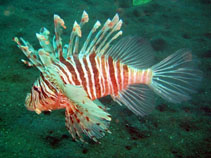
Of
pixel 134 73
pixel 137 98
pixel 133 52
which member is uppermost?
pixel 133 52

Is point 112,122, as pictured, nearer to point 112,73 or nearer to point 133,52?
point 112,73

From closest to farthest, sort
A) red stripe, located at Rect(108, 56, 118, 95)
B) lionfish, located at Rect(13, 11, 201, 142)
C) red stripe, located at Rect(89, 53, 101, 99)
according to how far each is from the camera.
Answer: lionfish, located at Rect(13, 11, 201, 142), red stripe, located at Rect(89, 53, 101, 99), red stripe, located at Rect(108, 56, 118, 95)

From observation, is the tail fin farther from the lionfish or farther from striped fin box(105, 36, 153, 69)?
striped fin box(105, 36, 153, 69)

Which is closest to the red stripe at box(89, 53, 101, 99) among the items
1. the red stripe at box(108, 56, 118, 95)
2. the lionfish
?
the lionfish

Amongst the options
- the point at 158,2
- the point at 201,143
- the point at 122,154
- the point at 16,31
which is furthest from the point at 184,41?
the point at 16,31

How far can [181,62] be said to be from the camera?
9.62 ft

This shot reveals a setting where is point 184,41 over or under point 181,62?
over

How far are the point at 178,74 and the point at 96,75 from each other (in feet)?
4.51

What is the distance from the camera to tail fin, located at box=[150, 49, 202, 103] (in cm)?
287

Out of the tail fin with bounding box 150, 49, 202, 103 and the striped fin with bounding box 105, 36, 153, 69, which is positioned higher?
the striped fin with bounding box 105, 36, 153, 69

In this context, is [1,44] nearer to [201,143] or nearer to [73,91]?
[73,91]

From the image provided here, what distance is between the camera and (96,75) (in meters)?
2.50

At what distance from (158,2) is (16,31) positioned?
6246mm

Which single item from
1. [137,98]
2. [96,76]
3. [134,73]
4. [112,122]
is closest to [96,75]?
[96,76]
